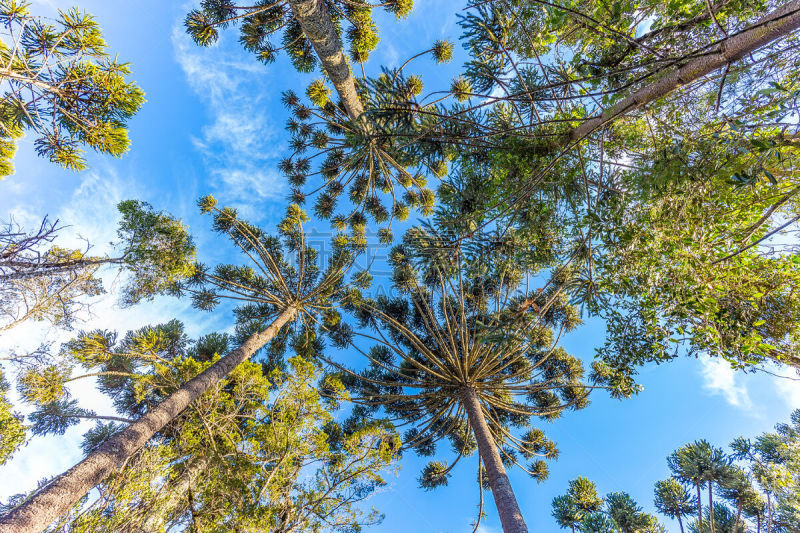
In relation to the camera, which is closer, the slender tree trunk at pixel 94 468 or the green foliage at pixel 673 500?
the slender tree trunk at pixel 94 468

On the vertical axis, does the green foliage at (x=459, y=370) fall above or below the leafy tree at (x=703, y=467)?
above

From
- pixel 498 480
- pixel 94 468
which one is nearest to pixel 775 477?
pixel 498 480

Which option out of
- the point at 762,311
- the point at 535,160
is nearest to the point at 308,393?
the point at 535,160

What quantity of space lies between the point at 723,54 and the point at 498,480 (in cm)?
562

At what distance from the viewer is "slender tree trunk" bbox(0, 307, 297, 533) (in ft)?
8.21

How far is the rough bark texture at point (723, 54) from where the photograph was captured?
1782 mm

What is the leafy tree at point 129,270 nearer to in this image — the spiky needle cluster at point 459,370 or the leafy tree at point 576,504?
the spiky needle cluster at point 459,370

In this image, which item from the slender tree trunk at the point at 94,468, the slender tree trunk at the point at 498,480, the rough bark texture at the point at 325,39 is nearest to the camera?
the slender tree trunk at the point at 94,468

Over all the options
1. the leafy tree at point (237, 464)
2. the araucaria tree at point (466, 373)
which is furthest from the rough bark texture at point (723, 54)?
the leafy tree at point (237, 464)

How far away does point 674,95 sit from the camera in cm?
300

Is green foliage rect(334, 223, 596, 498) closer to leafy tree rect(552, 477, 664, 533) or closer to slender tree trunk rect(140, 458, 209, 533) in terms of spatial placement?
leafy tree rect(552, 477, 664, 533)

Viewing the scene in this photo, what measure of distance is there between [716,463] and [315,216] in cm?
1053

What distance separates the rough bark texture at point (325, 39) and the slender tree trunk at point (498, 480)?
5691 millimetres

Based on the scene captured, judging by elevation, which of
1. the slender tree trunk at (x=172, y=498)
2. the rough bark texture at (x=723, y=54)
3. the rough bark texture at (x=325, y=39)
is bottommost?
the slender tree trunk at (x=172, y=498)
